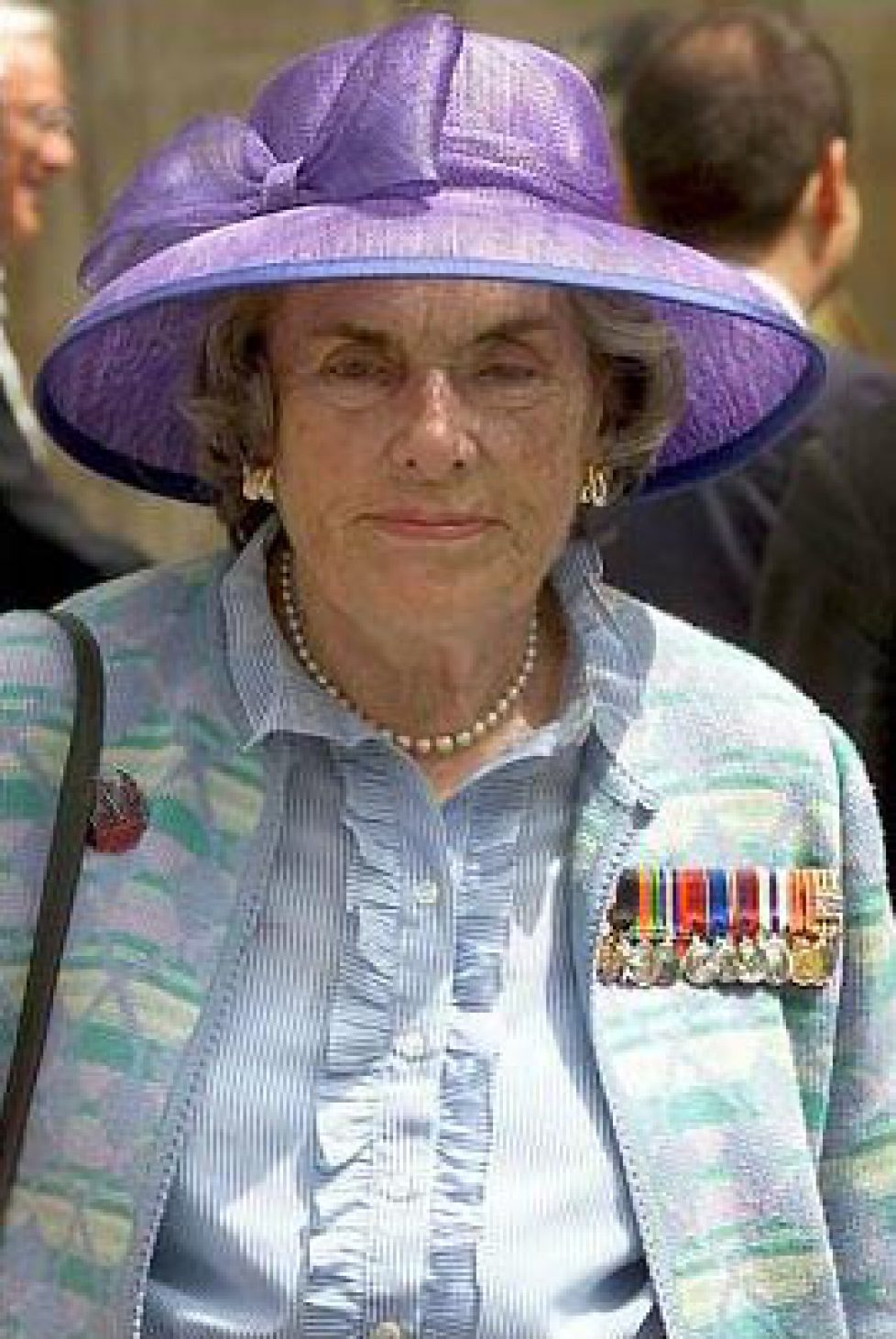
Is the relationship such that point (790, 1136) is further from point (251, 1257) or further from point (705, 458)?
point (705, 458)

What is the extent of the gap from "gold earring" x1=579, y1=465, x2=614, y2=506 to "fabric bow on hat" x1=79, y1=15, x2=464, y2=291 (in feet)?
1.10

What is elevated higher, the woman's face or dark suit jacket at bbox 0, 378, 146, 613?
the woman's face

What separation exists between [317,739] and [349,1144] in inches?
13.4

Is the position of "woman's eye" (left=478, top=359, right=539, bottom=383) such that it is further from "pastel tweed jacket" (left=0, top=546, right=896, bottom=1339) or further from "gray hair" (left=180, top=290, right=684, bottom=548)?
"pastel tweed jacket" (left=0, top=546, right=896, bottom=1339)

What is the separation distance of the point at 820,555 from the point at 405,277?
4.35 feet

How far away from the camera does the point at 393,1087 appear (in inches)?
94.6

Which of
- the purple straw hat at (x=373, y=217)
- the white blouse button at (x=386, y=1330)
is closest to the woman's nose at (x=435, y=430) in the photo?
the purple straw hat at (x=373, y=217)

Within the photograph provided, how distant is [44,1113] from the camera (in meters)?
2.37

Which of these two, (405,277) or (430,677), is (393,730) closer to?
(430,677)

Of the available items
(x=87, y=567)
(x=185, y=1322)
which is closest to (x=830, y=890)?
(x=185, y=1322)

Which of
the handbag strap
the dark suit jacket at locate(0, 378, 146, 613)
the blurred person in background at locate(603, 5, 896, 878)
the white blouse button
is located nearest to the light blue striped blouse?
the white blouse button

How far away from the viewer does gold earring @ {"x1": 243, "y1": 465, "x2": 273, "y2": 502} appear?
2570 mm

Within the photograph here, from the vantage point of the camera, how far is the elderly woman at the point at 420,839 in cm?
236

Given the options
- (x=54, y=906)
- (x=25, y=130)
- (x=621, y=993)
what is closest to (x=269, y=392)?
(x=54, y=906)
